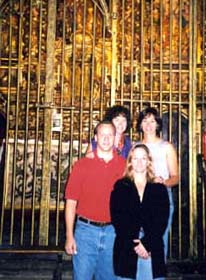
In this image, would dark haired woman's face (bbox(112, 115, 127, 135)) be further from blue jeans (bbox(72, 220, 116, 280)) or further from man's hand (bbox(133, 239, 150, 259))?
man's hand (bbox(133, 239, 150, 259))

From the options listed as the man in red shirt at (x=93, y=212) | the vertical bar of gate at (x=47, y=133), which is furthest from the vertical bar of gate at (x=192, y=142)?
the man in red shirt at (x=93, y=212)

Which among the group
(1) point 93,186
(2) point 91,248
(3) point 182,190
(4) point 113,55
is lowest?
(2) point 91,248

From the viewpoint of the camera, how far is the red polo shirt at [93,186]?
122 inches

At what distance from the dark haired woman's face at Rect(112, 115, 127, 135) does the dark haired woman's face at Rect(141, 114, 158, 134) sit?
0.58ft

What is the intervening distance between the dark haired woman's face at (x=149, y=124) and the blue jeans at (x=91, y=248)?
1.08 metres

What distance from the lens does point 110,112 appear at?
397cm

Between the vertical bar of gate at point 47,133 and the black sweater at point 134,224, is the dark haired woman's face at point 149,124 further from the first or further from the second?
the vertical bar of gate at point 47,133

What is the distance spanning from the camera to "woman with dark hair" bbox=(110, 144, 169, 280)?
2836 mm

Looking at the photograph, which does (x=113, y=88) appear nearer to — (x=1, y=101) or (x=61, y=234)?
(x=61, y=234)

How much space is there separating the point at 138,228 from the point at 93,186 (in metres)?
0.46

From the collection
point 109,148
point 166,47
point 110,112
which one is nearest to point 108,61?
point 166,47

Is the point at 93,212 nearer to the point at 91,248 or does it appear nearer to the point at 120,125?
the point at 91,248

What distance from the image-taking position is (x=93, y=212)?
309cm

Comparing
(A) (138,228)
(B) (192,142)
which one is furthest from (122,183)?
(B) (192,142)
